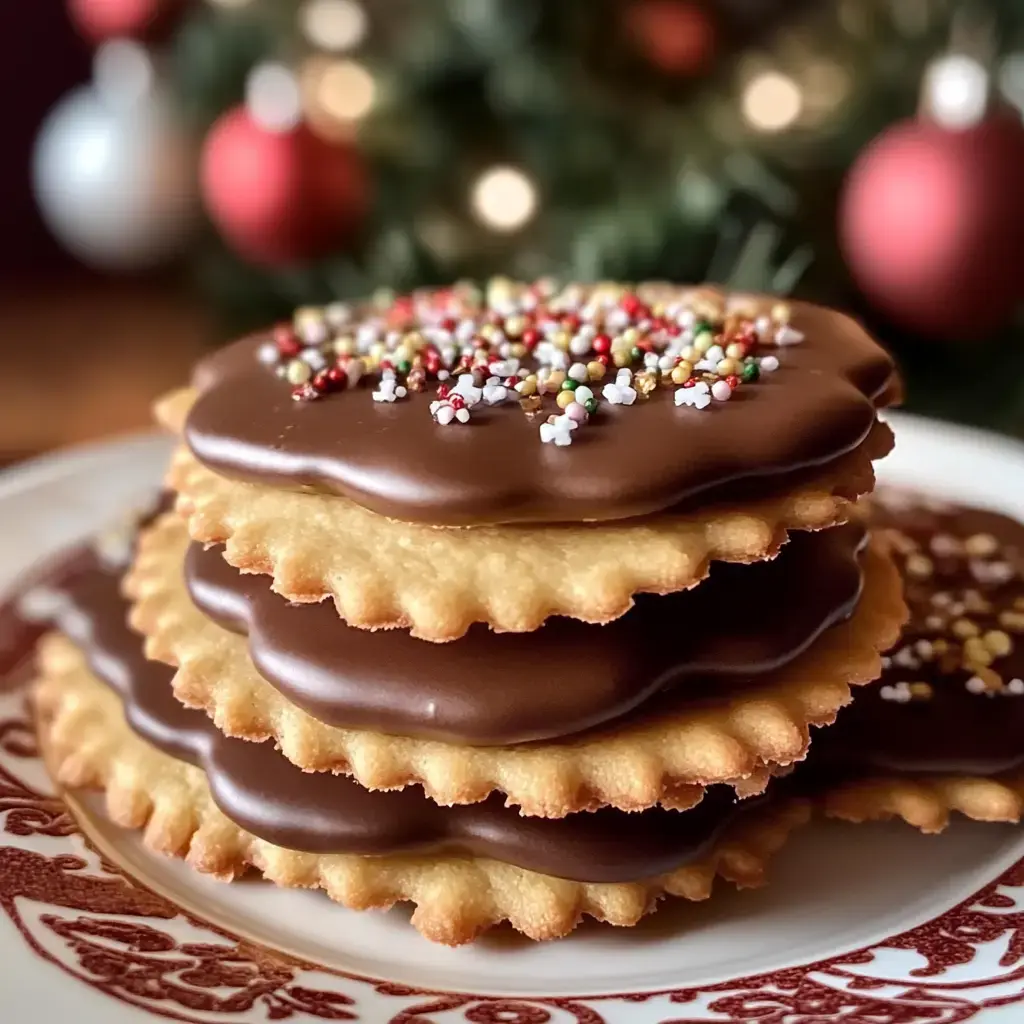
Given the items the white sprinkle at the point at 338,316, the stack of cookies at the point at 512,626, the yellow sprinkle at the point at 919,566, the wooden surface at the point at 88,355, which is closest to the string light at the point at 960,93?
the yellow sprinkle at the point at 919,566

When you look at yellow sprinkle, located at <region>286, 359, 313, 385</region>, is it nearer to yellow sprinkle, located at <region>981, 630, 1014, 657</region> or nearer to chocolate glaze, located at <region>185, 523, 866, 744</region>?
chocolate glaze, located at <region>185, 523, 866, 744</region>

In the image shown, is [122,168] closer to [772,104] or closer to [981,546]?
[772,104]

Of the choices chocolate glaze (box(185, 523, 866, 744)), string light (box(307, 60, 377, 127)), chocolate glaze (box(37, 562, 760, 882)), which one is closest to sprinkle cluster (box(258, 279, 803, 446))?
chocolate glaze (box(185, 523, 866, 744))

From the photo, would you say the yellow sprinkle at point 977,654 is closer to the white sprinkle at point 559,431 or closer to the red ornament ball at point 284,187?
the white sprinkle at point 559,431

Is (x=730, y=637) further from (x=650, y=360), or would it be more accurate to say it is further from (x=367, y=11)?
(x=367, y=11)

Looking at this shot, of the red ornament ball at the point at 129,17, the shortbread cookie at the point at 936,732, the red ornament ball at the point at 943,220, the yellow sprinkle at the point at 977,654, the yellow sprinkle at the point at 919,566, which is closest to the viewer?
the shortbread cookie at the point at 936,732

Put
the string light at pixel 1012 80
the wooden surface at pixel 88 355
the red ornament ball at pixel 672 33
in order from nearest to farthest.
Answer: the string light at pixel 1012 80 → the red ornament ball at pixel 672 33 → the wooden surface at pixel 88 355

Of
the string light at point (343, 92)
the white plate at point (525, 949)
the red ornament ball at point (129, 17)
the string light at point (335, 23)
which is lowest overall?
the white plate at point (525, 949)
